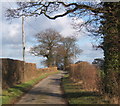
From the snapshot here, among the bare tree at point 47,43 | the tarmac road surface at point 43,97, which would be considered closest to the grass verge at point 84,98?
the tarmac road surface at point 43,97

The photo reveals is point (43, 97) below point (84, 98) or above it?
below

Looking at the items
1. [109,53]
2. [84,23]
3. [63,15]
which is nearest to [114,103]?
[109,53]

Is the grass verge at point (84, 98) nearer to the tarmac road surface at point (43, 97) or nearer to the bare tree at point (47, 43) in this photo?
the tarmac road surface at point (43, 97)

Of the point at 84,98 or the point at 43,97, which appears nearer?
the point at 84,98

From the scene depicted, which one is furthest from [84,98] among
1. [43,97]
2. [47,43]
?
[47,43]

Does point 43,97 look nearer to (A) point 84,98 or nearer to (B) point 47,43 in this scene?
(A) point 84,98

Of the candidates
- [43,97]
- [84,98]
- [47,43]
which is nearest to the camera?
[84,98]

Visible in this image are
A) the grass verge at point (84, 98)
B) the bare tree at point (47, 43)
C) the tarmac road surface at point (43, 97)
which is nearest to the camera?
the grass verge at point (84, 98)

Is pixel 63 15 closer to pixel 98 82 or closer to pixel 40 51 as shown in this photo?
pixel 98 82

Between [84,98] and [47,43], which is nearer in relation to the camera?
[84,98]

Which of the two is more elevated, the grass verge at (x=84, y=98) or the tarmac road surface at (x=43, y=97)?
the grass verge at (x=84, y=98)

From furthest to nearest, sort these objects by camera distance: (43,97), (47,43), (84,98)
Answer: (47,43), (43,97), (84,98)

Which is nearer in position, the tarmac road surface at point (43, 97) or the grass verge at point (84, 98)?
the grass verge at point (84, 98)

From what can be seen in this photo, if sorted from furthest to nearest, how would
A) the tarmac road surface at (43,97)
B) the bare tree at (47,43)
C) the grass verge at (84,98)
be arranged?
the bare tree at (47,43), the tarmac road surface at (43,97), the grass verge at (84,98)
